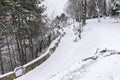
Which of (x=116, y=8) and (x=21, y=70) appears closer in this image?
(x=21, y=70)

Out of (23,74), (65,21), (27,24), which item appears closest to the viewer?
(23,74)

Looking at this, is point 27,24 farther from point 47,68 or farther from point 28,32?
point 47,68

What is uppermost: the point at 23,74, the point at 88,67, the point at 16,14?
the point at 16,14

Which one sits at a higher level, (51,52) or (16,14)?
(16,14)

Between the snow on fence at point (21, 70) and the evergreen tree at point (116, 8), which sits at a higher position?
the evergreen tree at point (116, 8)

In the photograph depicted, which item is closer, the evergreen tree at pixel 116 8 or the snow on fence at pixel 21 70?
the snow on fence at pixel 21 70

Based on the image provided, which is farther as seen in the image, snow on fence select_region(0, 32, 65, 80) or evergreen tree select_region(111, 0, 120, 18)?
evergreen tree select_region(111, 0, 120, 18)

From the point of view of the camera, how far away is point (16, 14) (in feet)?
104

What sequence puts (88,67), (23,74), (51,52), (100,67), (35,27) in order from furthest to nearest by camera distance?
(35,27)
(51,52)
(23,74)
(88,67)
(100,67)

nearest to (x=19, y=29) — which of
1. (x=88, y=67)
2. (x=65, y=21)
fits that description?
(x=88, y=67)

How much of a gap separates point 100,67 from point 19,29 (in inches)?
822

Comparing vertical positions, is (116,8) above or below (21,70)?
above

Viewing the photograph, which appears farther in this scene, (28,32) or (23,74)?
(28,32)

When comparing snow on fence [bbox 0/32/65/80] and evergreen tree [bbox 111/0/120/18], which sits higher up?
evergreen tree [bbox 111/0/120/18]
